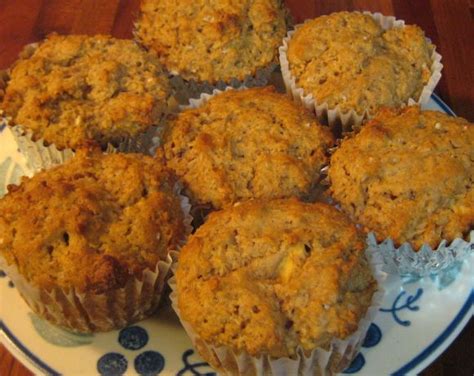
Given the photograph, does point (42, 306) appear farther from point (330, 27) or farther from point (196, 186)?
point (330, 27)

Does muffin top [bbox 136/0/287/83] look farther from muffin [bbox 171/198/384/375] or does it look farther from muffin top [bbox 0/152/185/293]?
muffin [bbox 171/198/384/375]

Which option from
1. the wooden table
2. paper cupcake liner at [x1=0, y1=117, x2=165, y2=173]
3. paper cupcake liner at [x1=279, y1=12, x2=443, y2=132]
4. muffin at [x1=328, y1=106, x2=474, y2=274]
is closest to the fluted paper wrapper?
paper cupcake liner at [x1=0, y1=117, x2=165, y2=173]

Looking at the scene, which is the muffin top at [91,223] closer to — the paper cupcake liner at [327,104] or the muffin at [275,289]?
the muffin at [275,289]

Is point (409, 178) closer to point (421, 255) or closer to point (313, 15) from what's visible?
point (421, 255)

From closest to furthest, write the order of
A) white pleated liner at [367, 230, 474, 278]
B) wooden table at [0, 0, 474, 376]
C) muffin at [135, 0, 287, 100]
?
white pleated liner at [367, 230, 474, 278]
muffin at [135, 0, 287, 100]
wooden table at [0, 0, 474, 376]

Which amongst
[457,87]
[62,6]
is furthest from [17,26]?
[457,87]

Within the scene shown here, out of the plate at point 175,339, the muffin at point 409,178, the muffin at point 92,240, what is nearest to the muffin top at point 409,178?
the muffin at point 409,178

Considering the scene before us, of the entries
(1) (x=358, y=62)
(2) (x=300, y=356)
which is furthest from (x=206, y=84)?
(2) (x=300, y=356)
